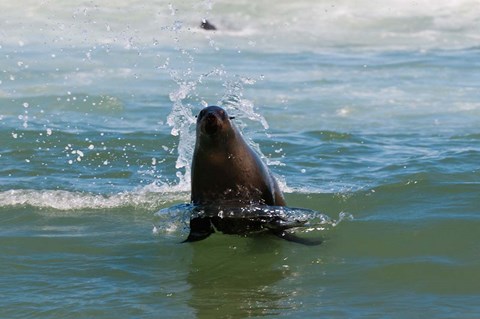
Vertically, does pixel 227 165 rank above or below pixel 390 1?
below

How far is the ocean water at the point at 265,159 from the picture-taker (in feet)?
19.8

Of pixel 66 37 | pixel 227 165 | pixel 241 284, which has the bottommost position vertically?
pixel 241 284

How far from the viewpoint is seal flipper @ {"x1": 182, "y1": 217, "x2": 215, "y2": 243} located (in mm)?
6812

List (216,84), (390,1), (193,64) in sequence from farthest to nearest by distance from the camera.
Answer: (390,1) → (193,64) → (216,84)

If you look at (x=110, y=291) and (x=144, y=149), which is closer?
(x=110, y=291)

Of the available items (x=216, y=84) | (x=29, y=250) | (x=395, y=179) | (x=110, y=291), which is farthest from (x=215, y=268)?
(x=216, y=84)

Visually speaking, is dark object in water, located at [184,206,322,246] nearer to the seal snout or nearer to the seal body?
the seal body

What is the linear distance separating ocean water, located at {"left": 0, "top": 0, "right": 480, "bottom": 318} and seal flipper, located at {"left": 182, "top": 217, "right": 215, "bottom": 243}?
12 centimetres

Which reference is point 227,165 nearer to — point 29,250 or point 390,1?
point 29,250

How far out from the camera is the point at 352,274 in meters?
6.34

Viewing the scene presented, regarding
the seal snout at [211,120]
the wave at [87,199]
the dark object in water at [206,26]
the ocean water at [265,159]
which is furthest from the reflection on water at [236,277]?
the dark object in water at [206,26]

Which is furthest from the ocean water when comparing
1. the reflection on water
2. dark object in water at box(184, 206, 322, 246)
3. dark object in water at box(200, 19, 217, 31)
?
dark object in water at box(200, 19, 217, 31)

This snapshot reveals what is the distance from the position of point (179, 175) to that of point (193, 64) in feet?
27.7

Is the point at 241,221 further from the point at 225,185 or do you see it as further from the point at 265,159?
the point at 265,159
